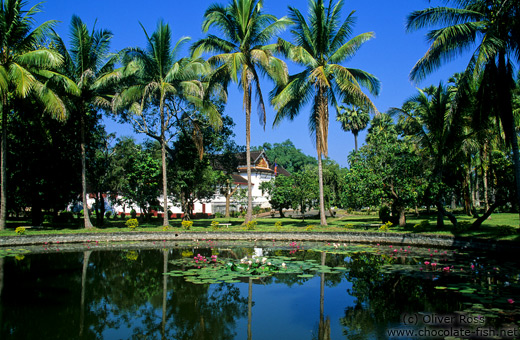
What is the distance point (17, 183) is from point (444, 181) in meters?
27.0

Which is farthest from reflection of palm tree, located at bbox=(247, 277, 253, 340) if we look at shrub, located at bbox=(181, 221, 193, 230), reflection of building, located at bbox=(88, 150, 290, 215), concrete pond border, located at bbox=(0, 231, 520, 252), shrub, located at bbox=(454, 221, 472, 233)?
reflection of building, located at bbox=(88, 150, 290, 215)

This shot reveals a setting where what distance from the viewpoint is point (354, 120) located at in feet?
165

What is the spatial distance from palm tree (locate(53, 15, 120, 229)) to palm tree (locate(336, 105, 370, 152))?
3433 centimetres

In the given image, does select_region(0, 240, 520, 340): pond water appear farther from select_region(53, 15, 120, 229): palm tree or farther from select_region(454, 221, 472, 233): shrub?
select_region(53, 15, 120, 229): palm tree

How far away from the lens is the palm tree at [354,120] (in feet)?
164

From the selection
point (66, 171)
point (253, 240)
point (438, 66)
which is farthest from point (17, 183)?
point (438, 66)

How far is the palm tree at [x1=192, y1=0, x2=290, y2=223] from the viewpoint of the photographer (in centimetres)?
2245

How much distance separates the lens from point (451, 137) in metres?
18.4

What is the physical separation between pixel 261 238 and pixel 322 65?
1094 cm

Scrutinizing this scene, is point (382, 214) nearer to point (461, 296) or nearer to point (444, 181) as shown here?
point (444, 181)

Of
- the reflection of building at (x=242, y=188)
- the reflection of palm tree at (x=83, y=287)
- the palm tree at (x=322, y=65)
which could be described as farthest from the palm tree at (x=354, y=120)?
the reflection of palm tree at (x=83, y=287)

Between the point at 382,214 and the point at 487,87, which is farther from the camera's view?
the point at 382,214

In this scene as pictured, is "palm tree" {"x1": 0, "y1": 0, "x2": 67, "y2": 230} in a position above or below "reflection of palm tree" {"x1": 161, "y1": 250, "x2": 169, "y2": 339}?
above

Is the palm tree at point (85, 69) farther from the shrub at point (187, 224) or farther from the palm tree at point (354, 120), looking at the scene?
the palm tree at point (354, 120)
